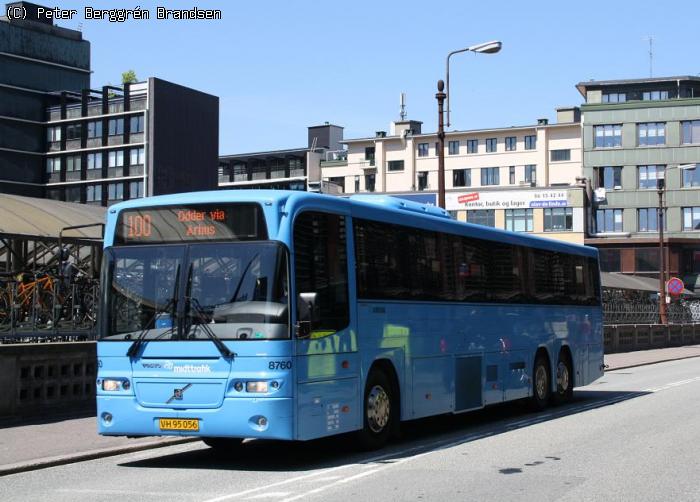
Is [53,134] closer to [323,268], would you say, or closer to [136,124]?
[136,124]

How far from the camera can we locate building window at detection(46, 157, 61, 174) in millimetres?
117938

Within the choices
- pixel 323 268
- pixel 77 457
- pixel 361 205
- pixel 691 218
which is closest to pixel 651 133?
pixel 691 218

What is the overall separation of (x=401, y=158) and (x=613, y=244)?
32.6 meters

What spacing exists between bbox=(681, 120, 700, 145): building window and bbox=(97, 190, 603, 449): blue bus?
292 ft

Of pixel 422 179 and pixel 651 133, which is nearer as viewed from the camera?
pixel 651 133

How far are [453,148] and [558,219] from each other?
23237 millimetres

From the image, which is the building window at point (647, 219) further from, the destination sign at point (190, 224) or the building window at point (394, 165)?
the destination sign at point (190, 224)

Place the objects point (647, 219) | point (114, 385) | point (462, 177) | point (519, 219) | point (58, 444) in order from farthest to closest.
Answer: point (462, 177) → point (519, 219) → point (647, 219) → point (58, 444) → point (114, 385)

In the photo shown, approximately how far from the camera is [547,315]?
20.1 meters

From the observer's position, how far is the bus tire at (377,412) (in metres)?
13.2

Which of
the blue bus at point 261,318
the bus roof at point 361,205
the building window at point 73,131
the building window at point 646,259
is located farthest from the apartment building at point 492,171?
the blue bus at point 261,318

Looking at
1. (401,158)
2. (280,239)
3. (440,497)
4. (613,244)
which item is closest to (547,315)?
(280,239)

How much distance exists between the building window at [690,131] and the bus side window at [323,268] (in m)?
91.1

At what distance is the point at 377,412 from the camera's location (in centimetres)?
1346
